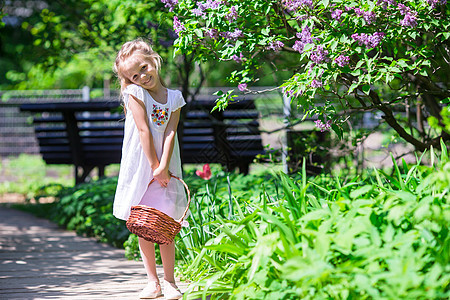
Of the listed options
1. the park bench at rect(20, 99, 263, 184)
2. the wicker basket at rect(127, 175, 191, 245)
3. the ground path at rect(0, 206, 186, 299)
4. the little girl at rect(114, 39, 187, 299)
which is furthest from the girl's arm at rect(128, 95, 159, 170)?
the park bench at rect(20, 99, 263, 184)

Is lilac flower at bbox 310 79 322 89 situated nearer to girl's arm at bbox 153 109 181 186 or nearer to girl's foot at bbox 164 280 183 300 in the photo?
girl's arm at bbox 153 109 181 186

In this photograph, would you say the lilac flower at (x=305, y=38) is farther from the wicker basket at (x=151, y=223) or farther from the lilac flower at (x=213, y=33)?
the wicker basket at (x=151, y=223)

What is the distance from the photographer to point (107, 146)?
24.9ft

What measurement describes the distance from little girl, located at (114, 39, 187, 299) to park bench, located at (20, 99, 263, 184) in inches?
116

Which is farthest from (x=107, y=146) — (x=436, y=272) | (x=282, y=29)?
(x=436, y=272)

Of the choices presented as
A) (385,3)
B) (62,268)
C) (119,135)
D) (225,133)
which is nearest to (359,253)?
(385,3)

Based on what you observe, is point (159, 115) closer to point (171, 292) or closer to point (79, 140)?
point (171, 292)

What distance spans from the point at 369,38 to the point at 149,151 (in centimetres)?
134

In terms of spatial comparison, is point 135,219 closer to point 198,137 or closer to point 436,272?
point 436,272

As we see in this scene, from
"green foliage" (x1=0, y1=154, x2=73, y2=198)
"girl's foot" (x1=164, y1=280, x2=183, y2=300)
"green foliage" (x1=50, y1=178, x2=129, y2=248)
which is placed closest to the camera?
"girl's foot" (x1=164, y1=280, x2=183, y2=300)

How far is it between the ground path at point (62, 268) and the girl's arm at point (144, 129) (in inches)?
30.9

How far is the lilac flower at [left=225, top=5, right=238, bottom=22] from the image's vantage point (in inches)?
129

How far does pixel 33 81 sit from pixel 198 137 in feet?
26.6

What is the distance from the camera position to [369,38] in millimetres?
3039
